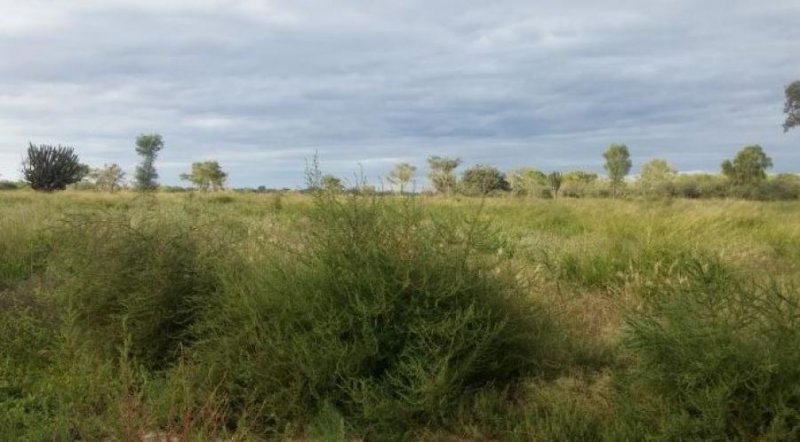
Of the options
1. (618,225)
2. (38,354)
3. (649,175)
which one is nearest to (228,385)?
(38,354)

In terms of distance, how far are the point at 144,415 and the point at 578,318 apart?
4.11 meters

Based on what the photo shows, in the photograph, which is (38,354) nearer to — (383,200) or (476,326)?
(383,200)

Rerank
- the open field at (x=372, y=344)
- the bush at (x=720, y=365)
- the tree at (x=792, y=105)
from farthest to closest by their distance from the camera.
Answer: the tree at (x=792, y=105) → the open field at (x=372, y=344) → the bush at (x=720, y=365)

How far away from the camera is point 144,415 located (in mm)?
4191

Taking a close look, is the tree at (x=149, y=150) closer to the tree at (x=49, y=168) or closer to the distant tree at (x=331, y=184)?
the tree at (x=49, y=168)

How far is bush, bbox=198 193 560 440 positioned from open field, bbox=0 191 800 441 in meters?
0.02

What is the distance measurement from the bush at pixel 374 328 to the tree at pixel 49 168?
128 ft

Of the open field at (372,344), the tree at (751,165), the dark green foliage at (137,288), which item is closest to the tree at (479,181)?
the open field at (372,344)

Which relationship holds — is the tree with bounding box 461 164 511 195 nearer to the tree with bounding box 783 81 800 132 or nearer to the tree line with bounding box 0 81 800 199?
the tree line with bounding box 0 81 800 199

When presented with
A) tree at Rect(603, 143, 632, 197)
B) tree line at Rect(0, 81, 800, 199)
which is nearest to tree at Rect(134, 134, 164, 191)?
tree line at Rect(0, 81, 800, 199)

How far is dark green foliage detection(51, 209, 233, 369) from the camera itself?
604 centimetres

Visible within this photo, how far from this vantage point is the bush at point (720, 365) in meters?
3.94

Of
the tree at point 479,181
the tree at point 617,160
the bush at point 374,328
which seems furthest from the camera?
the tree at point 617,160

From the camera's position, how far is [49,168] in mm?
40844
